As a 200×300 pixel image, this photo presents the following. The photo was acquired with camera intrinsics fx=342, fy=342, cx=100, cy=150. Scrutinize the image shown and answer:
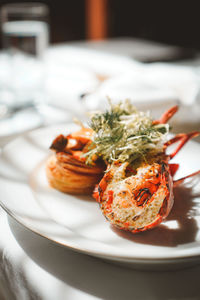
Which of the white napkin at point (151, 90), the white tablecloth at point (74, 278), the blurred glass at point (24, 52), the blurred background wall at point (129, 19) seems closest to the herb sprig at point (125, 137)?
the white tablecloth at point (74, 278)

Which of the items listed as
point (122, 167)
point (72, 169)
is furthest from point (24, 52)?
point (122, 167)

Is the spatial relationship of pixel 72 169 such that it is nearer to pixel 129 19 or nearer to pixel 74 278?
pixel 74 278

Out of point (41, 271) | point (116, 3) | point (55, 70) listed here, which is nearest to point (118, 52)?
point (55, 70)

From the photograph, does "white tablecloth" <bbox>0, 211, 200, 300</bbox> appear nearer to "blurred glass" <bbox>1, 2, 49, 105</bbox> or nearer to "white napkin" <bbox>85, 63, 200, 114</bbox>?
"white napkin" <bbox>85, 63, 200, 114</bbox>

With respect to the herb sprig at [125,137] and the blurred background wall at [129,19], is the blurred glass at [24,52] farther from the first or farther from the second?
the blurred background wall at [129,19]

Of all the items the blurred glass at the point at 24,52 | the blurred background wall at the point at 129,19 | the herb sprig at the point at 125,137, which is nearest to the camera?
the herb sprig at the point at 125,137

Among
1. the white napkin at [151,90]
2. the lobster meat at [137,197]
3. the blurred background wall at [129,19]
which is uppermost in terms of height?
Answer: the lobster meat at [137,197]
